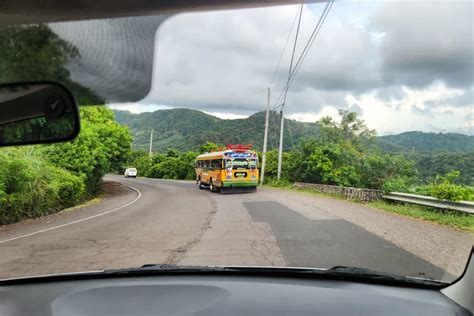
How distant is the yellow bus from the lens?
15602mm

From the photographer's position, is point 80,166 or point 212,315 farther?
point 80,166


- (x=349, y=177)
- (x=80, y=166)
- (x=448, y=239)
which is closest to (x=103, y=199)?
(x=80, y=166)

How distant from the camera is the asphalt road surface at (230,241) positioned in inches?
156

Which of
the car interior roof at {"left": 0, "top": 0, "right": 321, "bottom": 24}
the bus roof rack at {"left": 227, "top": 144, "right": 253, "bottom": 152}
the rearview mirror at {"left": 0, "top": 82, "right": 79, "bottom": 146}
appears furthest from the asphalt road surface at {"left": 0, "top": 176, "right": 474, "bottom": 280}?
the bus roof rack at {"left": 227, "top": 144, "right": 253, "bottom": 152}

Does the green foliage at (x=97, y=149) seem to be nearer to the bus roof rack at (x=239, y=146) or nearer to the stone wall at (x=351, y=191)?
the stone wall at (x=351, y=191)

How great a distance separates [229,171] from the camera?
53.2ft

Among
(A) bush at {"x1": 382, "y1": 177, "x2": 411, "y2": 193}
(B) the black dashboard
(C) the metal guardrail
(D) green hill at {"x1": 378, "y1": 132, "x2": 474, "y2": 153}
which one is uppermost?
(D) green hill at {"x1": 378, "y1": 132, "x2": 474, "y2": 153}

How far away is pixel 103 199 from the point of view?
29.6 feet

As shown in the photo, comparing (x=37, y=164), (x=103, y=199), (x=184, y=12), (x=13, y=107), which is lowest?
(x=103, y=199)

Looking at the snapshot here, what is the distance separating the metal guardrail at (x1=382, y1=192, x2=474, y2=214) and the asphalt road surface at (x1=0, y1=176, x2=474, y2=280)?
290mm

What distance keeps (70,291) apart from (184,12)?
5.54ft

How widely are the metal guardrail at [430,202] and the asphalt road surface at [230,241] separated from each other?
0.29 metres

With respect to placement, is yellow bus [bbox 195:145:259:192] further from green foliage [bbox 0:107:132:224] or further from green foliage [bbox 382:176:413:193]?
green foliage [bbox 382:176:413:193]

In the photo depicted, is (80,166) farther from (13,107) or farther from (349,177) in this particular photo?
(349,177)
